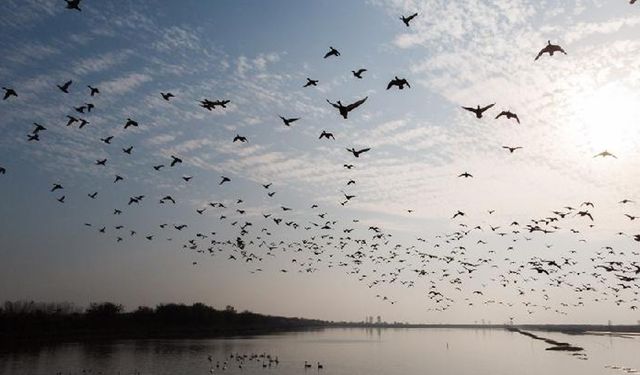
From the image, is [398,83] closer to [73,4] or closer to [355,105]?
[355,105]

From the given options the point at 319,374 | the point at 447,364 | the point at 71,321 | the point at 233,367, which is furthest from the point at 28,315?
the point at 447,364

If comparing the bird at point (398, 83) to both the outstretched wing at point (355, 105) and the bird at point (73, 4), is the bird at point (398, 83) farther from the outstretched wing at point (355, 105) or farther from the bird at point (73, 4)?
the bird at point (73, 4)

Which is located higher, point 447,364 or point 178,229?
point 178,229

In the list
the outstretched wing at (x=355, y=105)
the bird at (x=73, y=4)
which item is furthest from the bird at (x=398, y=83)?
the bird at (x=73, y=4)

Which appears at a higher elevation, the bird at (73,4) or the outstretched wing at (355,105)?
the bird at (73,4)

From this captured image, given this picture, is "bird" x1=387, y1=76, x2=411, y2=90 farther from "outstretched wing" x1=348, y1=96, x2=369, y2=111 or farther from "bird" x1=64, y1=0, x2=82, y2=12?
"bird" x1=64, y1=0, x2=82, y2=12

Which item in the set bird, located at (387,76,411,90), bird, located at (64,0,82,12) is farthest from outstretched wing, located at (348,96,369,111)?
bird, located at (64,0,82,12)

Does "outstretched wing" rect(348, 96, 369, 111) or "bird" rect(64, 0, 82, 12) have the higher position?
"bird" rect(64, 0, 82, 12)

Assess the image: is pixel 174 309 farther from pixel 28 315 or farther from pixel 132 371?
pixel 132 371

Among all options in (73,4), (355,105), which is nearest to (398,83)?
(355,105)

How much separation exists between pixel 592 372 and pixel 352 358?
3990cm

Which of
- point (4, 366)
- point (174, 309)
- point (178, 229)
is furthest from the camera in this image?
point (174, 309)

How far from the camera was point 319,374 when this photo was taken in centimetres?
6612

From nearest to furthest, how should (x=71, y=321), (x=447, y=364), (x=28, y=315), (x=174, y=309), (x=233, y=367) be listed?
(x=233, y=367) < (x=447, y=364) < (x=28, y=315) < (x=71, y=321) < (x=174, y=309)
